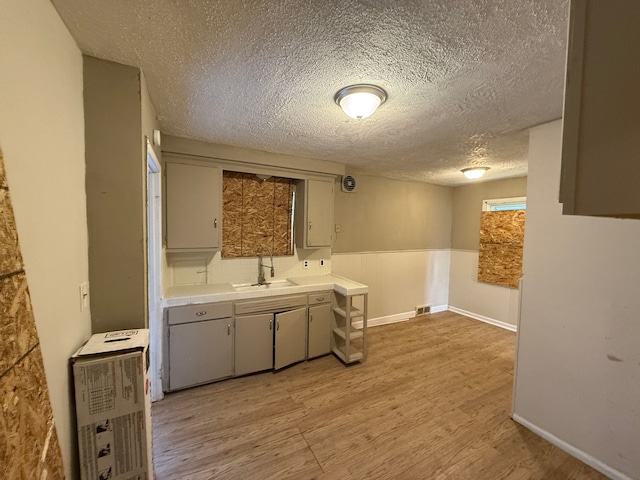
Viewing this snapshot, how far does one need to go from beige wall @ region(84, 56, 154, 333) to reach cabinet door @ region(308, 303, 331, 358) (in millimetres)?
1872

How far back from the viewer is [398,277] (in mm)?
4484

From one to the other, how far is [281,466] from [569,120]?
220 cm

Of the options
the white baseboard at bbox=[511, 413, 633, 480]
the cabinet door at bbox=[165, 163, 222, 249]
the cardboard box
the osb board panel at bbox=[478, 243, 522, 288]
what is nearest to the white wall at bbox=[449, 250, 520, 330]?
the osb board panel at bbox=[478, 243, 522, 288]

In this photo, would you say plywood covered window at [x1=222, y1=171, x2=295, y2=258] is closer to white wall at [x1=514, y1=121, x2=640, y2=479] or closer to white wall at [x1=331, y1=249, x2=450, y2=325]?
white wall at [x1=331, y1=249, x2=450, y2=325]

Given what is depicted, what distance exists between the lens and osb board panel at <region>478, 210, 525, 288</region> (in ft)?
12.9

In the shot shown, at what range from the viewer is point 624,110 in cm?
33

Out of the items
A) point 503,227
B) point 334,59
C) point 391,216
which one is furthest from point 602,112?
point 503,227

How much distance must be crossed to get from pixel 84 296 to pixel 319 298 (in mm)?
2152

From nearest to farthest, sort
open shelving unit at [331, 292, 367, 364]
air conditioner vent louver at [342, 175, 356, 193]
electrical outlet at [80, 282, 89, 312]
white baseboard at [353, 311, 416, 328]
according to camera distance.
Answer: electrical outlet at [80, 282, 89, 312], open shelving unit at [331, 292, 367, 364], air conditioner vent louver at [342, 175, 356, 193], white baseboard at [353, 311, 416, 328]

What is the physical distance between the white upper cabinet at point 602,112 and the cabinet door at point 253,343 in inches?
106

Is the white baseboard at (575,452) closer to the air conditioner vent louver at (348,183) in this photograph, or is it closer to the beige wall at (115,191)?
the beige wall at (115,191)

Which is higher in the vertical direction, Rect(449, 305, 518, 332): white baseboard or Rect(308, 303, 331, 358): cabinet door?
Rect(308, 303, 331, 358): cabinet door

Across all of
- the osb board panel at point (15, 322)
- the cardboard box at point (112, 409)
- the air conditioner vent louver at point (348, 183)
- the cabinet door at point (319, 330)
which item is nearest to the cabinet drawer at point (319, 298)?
the cabinet door at point (319, 330)

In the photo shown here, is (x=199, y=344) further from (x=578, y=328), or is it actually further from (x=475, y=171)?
(x=475, y=171)
